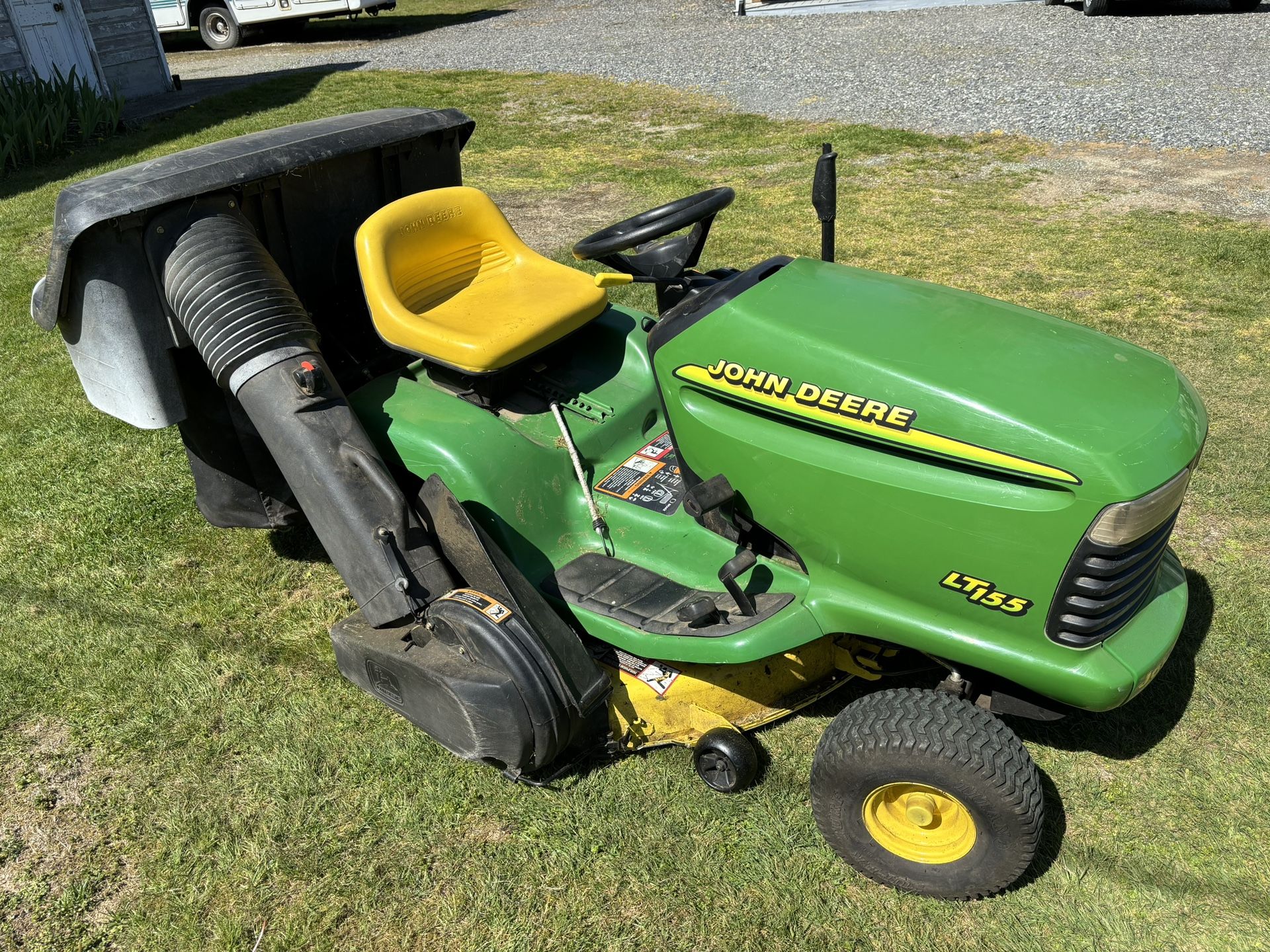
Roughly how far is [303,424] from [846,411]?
4.71 ft

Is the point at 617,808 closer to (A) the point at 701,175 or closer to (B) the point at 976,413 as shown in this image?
(B) the point at 976,413

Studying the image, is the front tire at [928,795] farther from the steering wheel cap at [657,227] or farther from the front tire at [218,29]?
the front tire at [218,29]

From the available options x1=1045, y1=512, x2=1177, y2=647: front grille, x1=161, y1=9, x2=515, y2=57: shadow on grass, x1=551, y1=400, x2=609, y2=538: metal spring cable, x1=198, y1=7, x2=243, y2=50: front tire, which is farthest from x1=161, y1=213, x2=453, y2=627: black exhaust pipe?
x1=198, y1=7, x2=243, y2=50: front tire

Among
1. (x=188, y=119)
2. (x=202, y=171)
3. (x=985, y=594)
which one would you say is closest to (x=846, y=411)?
(x=985, y=594)

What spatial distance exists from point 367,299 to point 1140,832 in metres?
2.54

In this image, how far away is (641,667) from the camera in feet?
9.32

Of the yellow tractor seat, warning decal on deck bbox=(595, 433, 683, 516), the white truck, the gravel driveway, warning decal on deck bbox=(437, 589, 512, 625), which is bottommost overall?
the gravel driveway

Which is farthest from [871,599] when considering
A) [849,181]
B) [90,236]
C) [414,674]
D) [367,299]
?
Result: [849,181]

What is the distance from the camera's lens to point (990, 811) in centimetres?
224

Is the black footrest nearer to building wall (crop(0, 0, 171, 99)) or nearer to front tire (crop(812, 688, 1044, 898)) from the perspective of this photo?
front tire (crop(812, 688, 1044, 898))

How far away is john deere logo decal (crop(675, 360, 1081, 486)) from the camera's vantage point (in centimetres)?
210

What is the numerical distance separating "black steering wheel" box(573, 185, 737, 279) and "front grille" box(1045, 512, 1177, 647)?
1.27m

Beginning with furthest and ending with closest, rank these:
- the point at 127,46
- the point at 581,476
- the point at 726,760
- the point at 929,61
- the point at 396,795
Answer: the point at 127,46 → the point at 929,61 → the point at 581,476 → the point at 396,795 → the point at 726,760

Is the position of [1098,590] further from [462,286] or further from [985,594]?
[462,286]
